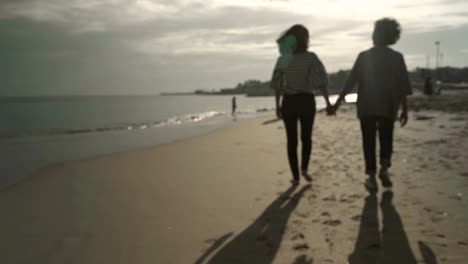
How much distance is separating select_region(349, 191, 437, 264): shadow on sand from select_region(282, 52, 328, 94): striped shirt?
1.66 metres

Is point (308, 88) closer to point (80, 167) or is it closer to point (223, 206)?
point (223, 206)

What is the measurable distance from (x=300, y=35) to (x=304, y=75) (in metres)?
0.49

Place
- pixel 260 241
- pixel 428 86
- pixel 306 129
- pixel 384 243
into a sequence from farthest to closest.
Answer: pixel 428 86 < pixel 306 129 < pixel 260 241 < pixel 384 243

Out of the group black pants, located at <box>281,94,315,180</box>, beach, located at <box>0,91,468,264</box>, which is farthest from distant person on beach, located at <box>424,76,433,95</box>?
black pants, located at <box>281,94,315,180</box>

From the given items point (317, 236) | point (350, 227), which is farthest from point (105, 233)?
point (350, 227)

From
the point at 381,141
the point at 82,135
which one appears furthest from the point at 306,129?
the point at 82,135

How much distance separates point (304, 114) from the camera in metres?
4.85

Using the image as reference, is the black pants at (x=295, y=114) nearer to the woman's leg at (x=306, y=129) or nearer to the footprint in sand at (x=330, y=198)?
the woman's leg at (x=306, y=129)

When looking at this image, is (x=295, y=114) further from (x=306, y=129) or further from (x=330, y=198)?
(x=330, y=198)

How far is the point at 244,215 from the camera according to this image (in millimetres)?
3895

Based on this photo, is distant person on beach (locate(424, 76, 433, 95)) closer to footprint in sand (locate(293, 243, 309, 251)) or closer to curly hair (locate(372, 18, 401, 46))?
curly hair (locate(372, 18, 401, 46))

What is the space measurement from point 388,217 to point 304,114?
167 centimetres

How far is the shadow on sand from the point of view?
267 cm

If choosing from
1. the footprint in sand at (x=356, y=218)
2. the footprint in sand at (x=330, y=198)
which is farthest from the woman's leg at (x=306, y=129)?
the footprint in sand at (x=356, y=218)
